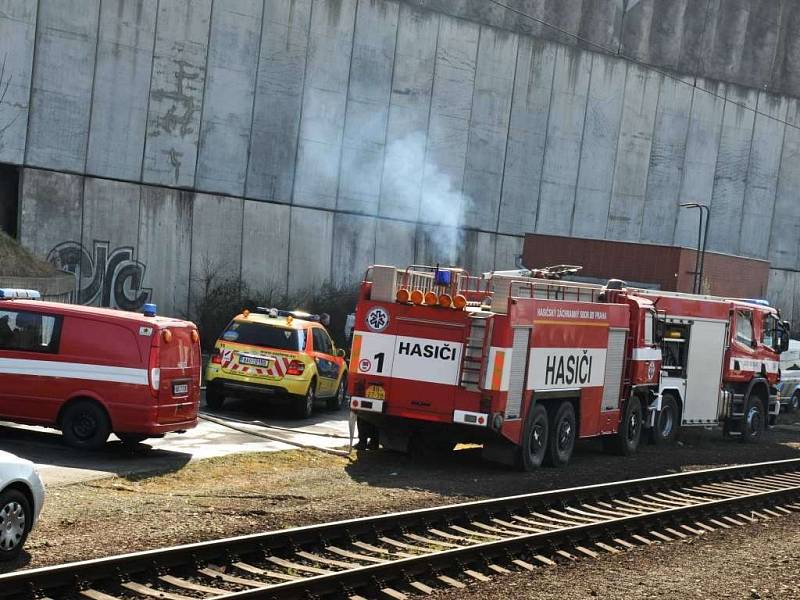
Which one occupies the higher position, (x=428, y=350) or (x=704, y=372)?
(x=428, y=350)

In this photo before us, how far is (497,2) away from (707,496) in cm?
2838

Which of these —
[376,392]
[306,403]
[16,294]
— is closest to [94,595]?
[16,294]

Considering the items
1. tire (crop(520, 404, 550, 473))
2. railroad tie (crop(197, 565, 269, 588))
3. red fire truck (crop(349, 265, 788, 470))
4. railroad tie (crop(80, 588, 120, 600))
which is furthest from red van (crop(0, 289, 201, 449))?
railroad tie (crop(80, 588, 120, 600))

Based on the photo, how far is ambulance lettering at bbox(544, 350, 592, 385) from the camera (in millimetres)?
17875

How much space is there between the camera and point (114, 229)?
33.1 meters

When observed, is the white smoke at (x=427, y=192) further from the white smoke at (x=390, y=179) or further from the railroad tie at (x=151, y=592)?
the railroad tie at (x=151, y=592)

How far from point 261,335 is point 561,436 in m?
5.79

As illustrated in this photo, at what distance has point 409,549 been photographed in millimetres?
11203

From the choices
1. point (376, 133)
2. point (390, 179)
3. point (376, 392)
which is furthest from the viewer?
point (390, 179)

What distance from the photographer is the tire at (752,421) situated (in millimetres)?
25578

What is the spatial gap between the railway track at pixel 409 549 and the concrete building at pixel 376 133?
20427 millimetres

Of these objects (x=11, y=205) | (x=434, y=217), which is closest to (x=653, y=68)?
(x=434, y=217)

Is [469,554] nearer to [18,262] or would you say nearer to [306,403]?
[306,403]

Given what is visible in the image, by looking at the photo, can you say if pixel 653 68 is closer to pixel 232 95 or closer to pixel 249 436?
pixel 232 95
